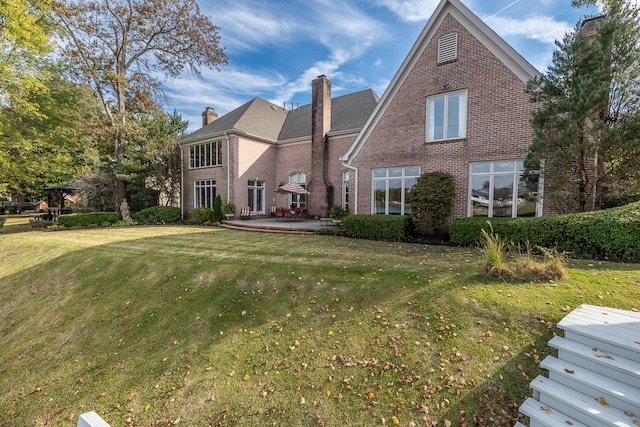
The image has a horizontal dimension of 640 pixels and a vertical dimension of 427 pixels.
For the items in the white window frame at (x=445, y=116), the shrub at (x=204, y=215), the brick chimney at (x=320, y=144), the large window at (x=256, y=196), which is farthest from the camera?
the large window at (x=256, y=196)

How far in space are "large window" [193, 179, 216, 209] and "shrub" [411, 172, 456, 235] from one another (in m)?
14.7

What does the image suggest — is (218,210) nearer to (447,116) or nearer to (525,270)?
(447,116)

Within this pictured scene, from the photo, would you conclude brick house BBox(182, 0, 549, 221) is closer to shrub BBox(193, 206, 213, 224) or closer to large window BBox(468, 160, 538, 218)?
large window BBox(468, 160, 538, 218)

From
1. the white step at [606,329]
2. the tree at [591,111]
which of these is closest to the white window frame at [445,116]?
the tree at [591,111]

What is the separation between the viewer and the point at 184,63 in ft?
66.8

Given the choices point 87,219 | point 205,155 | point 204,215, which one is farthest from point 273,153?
point 87,219

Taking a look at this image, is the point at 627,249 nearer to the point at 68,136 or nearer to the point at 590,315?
the point at 590,315

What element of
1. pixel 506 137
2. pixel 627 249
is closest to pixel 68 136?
pixel 506 137

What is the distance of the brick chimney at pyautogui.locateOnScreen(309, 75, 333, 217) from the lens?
55.7ft

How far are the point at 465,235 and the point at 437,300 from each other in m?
4.82

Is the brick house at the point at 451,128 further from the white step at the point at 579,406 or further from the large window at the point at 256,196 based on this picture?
the white step at the point at 579,406

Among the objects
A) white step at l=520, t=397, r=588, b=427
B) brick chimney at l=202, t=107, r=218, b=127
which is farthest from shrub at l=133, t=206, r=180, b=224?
white step at l=520, t=397, r=588, b=427

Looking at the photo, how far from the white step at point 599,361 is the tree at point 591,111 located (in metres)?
6.39

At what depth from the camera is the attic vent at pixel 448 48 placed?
10.3 metres
